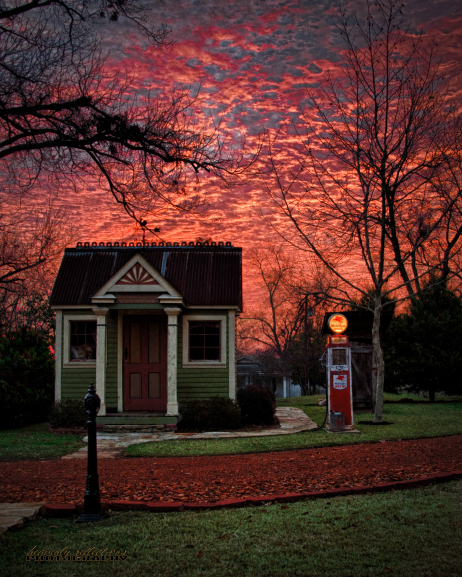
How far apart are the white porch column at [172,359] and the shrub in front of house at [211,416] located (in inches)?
16.3

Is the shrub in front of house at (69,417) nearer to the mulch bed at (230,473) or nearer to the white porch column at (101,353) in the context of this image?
the white porch column at (101,353)

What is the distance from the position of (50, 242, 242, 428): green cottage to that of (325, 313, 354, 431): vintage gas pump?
11.4 ft

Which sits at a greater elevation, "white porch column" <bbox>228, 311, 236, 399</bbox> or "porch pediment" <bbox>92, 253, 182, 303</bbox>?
"porch pediment" <bbox>92, 253, 182, 303</bbox>

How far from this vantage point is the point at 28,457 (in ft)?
35.4

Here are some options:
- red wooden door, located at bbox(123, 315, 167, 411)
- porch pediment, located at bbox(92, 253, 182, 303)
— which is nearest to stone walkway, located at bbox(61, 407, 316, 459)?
red wooden door, located at bbox(123, 315, 167, 411)

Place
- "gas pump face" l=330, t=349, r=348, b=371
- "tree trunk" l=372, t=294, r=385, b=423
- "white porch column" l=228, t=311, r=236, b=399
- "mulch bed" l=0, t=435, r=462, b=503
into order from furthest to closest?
"white porch column" l=228, t=311, r=236, b=399 → "tree trunk" l=372, t=294, r=385, b=423 → "gas pump face" l=330, t=349, r=348, b=371 → "mulch bed" l=0, t=435, r=462, b=503

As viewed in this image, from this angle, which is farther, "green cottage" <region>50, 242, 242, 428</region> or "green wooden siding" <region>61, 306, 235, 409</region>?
"green wooden siding" <region>61, 306, 235, 409</region>

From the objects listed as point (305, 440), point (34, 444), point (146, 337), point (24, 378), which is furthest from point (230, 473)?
point (24, 378)

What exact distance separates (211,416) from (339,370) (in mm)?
3747

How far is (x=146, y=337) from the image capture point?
1599 cm

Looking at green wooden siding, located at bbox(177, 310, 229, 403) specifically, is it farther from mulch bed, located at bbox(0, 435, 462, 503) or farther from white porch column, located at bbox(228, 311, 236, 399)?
mulch bed, located at bbox(0, 435, 462, 503)

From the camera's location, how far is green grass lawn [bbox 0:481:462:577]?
4086 mm

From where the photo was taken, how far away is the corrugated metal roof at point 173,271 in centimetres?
1580

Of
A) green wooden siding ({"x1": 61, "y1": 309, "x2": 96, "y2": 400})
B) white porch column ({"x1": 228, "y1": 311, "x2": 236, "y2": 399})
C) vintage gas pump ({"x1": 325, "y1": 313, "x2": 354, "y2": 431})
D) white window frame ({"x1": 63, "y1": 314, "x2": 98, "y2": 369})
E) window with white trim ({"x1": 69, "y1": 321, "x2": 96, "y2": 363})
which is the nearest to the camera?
vintage gas pump ({"x1": 325, "y1": 313, "x2": 354, "y2": 431})
